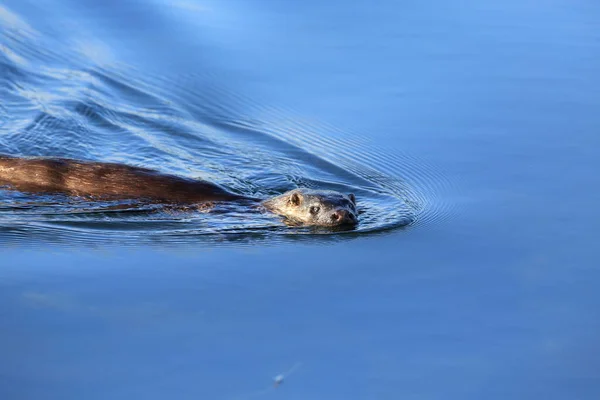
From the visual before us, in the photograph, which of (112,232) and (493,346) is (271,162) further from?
(493,346)

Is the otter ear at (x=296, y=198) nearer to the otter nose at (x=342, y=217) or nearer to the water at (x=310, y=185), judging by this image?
the water at (x=310, y=185)

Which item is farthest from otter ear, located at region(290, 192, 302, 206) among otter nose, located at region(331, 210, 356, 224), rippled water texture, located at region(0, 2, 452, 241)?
otter nose, located at region(331, 210, 356, 224)

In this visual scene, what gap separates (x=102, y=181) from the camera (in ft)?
36.8

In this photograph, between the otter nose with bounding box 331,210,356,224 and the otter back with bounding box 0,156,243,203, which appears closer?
the otter nose with bounding box 331,210,356,224

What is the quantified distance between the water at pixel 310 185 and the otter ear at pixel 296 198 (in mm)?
360

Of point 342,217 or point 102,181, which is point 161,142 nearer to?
point 102,181

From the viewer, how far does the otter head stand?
10484 millimetres

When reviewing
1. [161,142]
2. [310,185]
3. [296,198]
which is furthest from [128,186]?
[310,185]

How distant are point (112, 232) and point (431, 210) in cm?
313

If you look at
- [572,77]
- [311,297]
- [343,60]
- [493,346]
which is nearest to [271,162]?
[343,60]

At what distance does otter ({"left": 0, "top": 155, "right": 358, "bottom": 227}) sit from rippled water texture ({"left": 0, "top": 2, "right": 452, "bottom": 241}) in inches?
8.3

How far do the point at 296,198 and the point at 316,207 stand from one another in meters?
0.36

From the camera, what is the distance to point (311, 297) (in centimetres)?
786

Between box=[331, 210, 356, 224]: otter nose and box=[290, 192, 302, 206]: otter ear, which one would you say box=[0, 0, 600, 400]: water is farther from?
box=[290, 192, 302, 206]: otter ear
